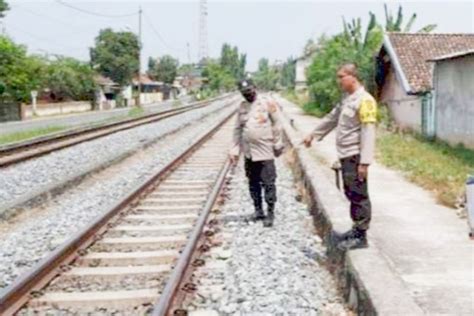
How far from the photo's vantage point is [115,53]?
8312 cm

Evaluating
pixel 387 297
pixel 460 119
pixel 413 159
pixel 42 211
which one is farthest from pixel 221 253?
pixel 460 119

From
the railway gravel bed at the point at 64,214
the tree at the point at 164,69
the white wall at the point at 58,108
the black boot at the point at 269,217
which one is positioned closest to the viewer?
the railway gravel bed at the point at 64,214

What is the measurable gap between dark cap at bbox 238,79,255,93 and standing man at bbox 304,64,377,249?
1.90 m

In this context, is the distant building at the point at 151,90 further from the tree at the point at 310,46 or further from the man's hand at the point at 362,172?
the man's hand at the point at 362,172

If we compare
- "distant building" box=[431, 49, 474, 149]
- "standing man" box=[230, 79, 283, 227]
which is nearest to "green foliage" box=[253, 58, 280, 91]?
"distant building" box=[431, 49, 474, 149]

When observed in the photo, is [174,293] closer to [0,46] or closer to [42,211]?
[42,211]

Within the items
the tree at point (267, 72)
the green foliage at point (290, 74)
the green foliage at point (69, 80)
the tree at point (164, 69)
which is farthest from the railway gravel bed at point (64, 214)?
the tree at point (267, 72)

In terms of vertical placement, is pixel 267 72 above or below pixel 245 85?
above

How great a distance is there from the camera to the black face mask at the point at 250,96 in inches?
326

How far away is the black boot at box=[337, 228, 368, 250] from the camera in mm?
6215

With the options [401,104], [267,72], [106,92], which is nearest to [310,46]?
[106,92]

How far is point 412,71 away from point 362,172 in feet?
67.4

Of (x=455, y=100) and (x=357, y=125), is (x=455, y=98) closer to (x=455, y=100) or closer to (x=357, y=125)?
(x=455, y=100)

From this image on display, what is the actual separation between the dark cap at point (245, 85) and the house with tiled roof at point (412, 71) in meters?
15.4
